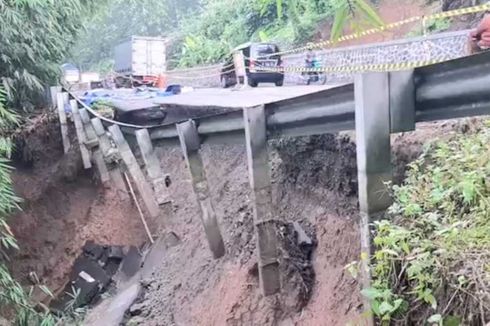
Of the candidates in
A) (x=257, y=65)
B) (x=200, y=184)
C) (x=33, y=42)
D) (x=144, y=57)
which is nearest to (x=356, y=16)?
(x=200, y=184)

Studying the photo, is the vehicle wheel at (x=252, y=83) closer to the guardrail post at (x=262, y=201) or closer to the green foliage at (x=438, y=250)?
the guardrail post at (x=262, y=201)

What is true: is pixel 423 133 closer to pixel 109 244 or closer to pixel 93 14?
pixel 109 244

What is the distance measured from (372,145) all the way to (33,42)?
724cm

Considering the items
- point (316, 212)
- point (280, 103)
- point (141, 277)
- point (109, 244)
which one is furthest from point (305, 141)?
point (109, 244)

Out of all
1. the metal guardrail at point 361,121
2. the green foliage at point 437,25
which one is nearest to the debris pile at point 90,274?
the metal guardrail at point 361,121

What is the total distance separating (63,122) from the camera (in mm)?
8898

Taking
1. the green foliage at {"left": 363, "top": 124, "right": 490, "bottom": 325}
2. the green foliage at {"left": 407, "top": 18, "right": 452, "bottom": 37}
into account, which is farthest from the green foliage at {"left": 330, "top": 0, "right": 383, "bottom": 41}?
the green foliage at {"left": 407, "top": 18, "right": 452, "bottom": 37}

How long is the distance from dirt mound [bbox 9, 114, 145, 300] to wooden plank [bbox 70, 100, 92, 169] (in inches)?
18.1

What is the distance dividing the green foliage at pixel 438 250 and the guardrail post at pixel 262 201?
5.19ft

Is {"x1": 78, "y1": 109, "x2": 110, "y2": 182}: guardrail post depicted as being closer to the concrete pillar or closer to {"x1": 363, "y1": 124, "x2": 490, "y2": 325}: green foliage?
the concrete pillar

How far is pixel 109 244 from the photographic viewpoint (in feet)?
28.9

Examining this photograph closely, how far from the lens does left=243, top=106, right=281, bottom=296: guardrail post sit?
4477 mm

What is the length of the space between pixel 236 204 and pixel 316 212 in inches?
64.9

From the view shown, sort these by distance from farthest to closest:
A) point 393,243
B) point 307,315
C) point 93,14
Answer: point 93,14, point 307,315, point 393,243
